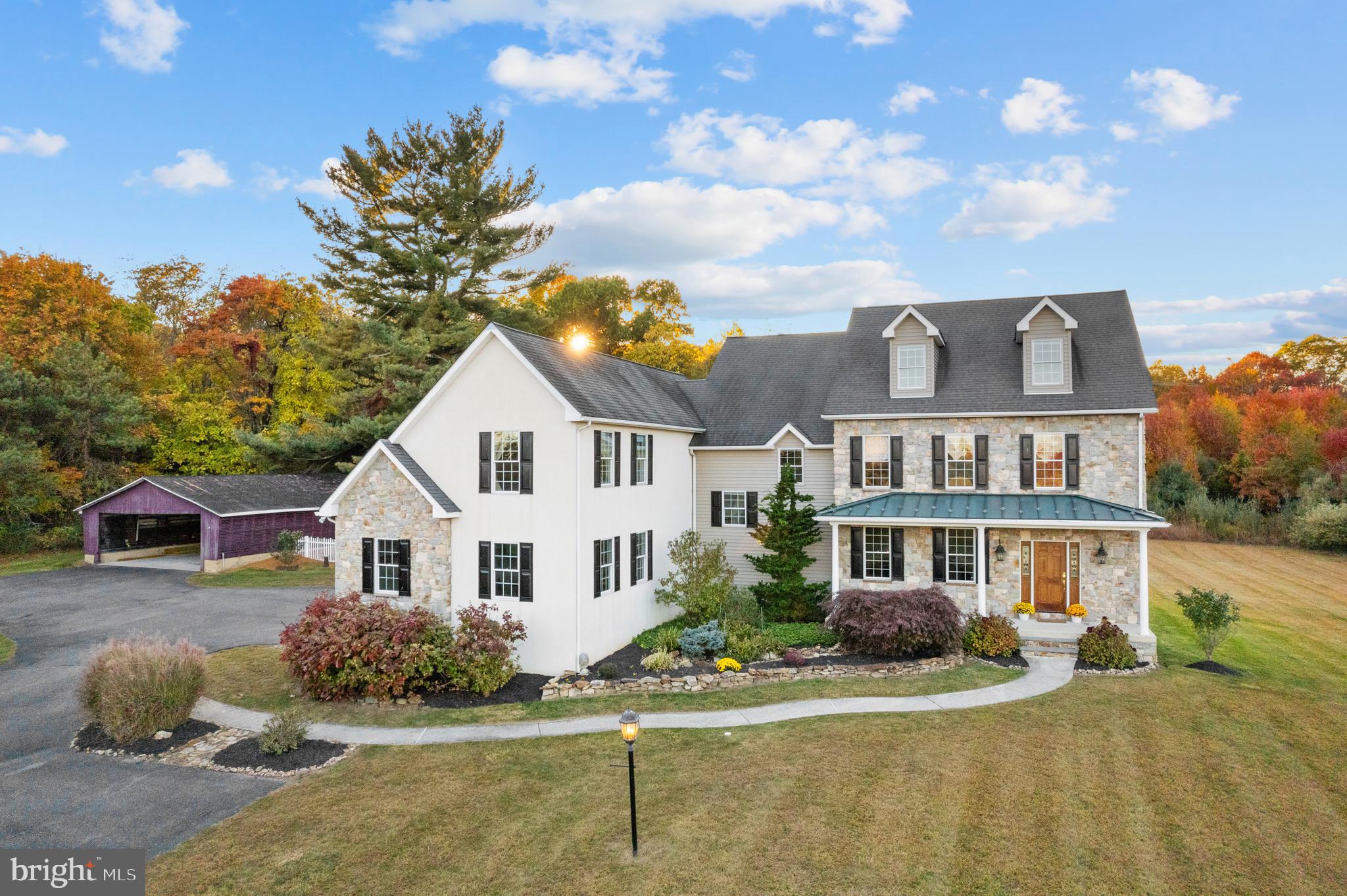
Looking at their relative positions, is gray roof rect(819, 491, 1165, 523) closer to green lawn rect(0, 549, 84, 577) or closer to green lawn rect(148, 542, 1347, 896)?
green lawn rect(148, 542, 1347, 896)

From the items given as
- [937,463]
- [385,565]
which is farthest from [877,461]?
[385,565]

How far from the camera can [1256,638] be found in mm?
19172

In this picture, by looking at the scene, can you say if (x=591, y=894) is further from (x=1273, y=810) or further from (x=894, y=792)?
(x=1273, y=810)

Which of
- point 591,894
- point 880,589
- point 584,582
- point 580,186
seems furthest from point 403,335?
point 591,894

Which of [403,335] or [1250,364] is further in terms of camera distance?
[1250,364]

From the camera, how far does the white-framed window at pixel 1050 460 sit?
760 inches

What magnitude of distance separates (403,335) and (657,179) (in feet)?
52.0

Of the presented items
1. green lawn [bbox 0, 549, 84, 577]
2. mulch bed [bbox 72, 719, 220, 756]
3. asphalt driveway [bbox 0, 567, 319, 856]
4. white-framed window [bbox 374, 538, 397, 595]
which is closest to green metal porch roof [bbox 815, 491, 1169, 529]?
white-framed window [bbox 374, 538, 397, 595]

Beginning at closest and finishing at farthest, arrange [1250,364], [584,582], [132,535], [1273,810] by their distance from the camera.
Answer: [1273,810] < [584,582] < [132,535] < [1250,364]

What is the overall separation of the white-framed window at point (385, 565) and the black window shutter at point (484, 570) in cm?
229

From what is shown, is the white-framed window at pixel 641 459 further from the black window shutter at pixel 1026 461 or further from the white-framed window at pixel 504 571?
the black window shutter at pixel 1026 461

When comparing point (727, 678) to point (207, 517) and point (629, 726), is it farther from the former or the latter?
point (207, 517)

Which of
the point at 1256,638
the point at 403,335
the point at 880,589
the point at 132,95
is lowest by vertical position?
the point at 1256,638

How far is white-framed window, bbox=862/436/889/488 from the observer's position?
21016mm
